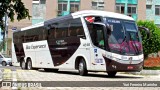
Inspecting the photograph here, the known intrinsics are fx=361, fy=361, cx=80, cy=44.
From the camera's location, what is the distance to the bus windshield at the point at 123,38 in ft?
58.4

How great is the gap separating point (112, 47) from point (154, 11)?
43.8 meters

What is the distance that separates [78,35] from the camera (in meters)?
19.6

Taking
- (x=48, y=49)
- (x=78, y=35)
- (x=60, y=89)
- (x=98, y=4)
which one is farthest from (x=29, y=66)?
(x=98, y=4)

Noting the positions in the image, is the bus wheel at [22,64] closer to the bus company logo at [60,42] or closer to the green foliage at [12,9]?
the bus company logo at [60,42]

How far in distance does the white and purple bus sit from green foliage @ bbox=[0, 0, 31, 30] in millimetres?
11352

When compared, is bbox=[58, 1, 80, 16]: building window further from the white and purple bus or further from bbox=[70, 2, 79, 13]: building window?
the white and purple bus

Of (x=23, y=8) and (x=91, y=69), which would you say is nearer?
(x=23, y=8)

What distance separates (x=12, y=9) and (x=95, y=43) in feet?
39.7

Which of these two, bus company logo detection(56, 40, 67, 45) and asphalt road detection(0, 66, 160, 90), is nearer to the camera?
asphalt road detection(0, 66, 160, 90)

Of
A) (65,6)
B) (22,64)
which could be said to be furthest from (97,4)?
(22,64)

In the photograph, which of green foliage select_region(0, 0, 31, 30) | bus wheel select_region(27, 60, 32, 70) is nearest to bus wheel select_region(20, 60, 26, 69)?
bus wheel select_region(27, 60, 32, 70)

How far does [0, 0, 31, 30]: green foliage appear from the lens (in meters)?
6.23

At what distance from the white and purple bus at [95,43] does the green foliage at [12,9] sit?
11.4 metres

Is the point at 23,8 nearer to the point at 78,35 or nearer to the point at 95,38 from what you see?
the point at 95,38
